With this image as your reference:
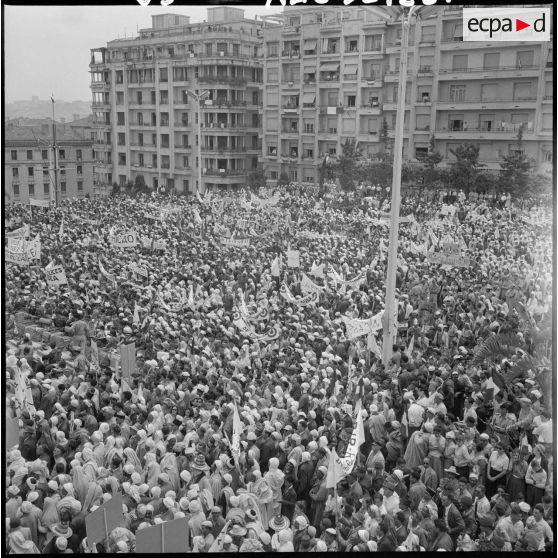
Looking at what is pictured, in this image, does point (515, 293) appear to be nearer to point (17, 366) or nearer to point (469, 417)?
point (469, 417)

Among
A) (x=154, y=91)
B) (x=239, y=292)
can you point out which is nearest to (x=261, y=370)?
(x=239, y=292)

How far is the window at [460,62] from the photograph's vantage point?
9.74 meters

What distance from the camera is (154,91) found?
42.1ft

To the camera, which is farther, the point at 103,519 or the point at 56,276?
the point at 56,276

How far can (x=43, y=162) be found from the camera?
34.9 ft

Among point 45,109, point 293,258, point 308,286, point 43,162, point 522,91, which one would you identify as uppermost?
point 522,91

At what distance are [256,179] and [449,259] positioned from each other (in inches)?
145

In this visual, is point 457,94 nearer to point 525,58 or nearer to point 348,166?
point 348,166

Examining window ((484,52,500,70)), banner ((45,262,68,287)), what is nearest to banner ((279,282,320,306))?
banner ((45,262,68,287))

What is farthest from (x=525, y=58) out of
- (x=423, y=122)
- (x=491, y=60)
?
(x=423, y=122)

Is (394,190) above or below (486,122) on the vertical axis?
below

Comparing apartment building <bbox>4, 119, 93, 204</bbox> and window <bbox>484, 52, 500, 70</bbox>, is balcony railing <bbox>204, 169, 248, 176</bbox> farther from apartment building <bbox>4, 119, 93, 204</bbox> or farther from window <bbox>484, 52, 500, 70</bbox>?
window <bbox>484, 52, 500, 70</bbox>

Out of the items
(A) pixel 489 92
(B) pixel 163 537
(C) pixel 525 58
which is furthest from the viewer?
(A) pixel 489 92

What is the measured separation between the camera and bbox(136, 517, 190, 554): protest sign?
5852mm
